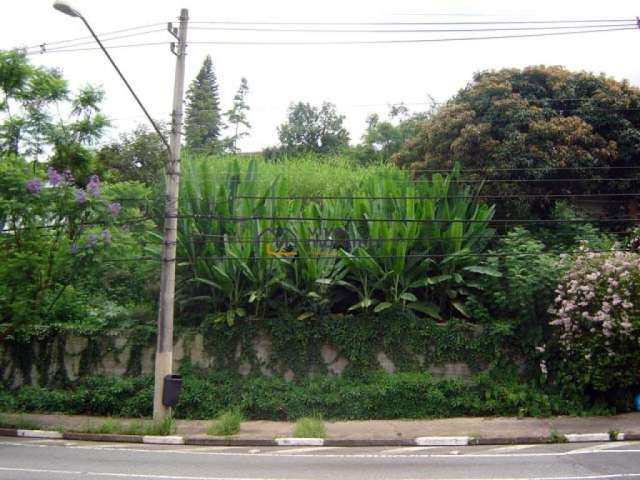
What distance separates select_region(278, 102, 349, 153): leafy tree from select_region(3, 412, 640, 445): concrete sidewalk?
97.9ft

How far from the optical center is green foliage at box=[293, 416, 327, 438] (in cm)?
1354

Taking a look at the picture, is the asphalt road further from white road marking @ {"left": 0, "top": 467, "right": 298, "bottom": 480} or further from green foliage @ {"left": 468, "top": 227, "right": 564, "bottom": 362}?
green foliage @ {"left": 468, "top": 227, "right": 564, "bottom": 362}

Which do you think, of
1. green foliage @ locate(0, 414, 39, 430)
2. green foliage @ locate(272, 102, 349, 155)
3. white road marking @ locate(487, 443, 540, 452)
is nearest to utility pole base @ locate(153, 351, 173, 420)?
green foliage @ locate(0, 414, 39, 430)

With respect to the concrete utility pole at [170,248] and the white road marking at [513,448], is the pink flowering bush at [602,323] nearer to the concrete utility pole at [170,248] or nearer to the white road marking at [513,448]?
the white road marking at [513,448]

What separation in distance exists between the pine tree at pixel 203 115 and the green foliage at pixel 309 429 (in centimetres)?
2501

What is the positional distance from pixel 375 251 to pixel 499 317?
3597mm

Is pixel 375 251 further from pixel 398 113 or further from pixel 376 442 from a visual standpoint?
pixel 398 113

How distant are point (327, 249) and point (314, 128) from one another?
90.4 ft

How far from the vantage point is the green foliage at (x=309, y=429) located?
13.5 m

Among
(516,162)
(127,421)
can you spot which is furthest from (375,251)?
(127,421)

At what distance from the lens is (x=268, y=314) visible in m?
17.3

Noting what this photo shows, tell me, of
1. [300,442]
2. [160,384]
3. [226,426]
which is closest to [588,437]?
[300,442]

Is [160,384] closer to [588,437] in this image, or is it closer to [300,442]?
[300,442]

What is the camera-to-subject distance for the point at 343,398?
15.4m
